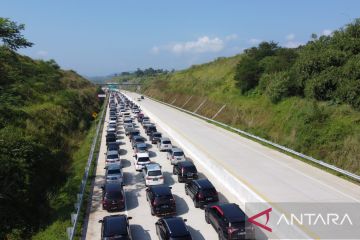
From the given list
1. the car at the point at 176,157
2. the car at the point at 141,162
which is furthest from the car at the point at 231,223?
the car at the point at 176,157

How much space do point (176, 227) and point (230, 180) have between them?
8726mm

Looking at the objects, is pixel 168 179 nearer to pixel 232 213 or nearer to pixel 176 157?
pixel 176 157

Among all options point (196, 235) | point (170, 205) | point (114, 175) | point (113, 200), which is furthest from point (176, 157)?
point (196, 235)

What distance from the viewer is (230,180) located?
23.7 meters

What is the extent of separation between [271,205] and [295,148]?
1330cm

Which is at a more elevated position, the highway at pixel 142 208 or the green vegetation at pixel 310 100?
the green vegetation at pixel 310 100

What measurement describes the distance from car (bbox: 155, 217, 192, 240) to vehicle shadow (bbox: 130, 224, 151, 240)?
3.00 ft

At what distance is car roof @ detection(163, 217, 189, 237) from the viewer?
50.2 feet

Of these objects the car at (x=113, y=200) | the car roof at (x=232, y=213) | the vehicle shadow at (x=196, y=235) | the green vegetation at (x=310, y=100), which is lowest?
the vehicle shadow at (x=196, y=235)

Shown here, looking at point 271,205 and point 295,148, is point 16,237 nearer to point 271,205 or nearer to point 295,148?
point 271,205

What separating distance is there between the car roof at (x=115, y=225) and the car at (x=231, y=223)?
426 centimetres

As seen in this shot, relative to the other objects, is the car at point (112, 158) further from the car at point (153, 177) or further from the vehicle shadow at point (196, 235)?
the vehicle shadow at point (196, 235)

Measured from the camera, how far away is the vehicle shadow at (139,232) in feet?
56.9

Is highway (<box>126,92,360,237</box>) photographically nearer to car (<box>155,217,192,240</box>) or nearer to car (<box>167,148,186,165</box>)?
car (<box>167,148,186,165</box>)
